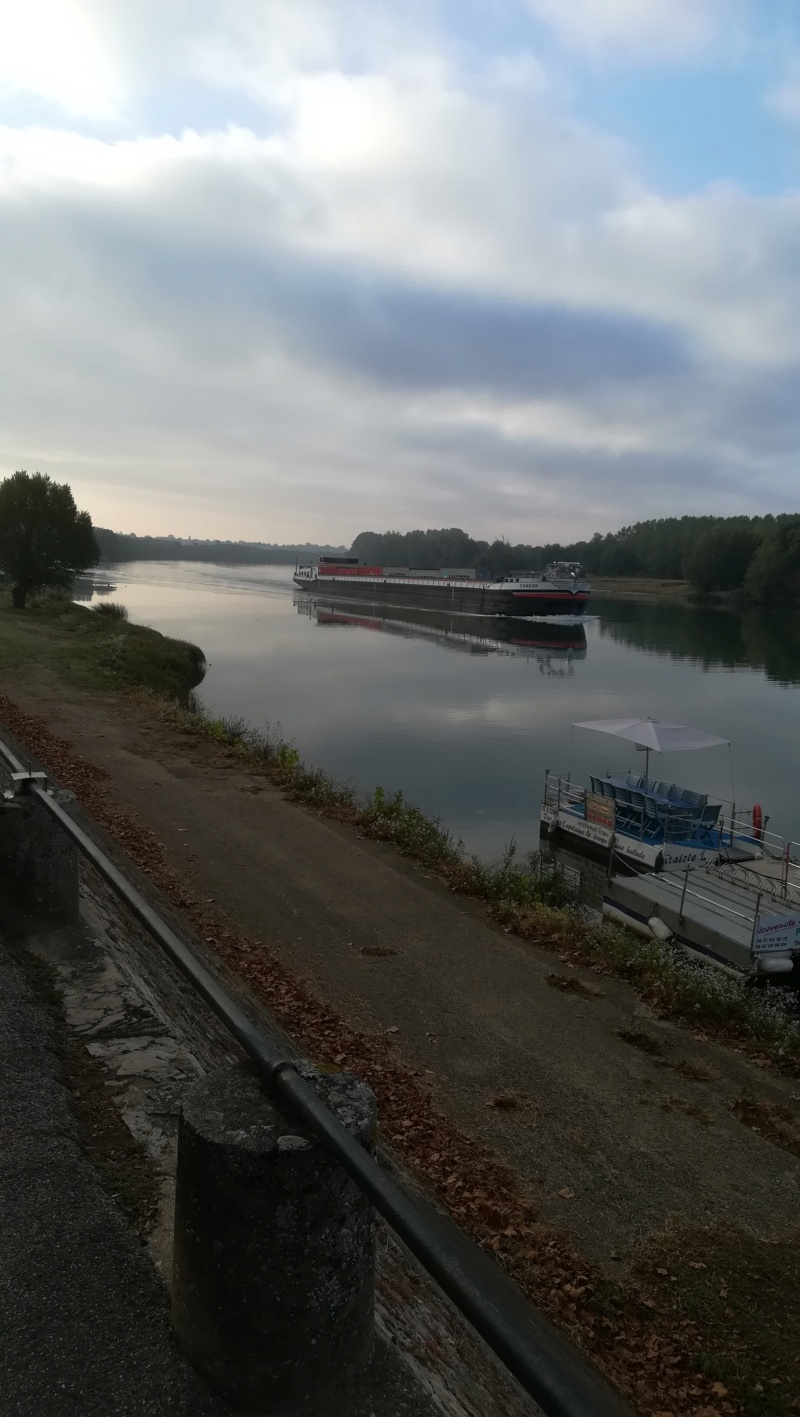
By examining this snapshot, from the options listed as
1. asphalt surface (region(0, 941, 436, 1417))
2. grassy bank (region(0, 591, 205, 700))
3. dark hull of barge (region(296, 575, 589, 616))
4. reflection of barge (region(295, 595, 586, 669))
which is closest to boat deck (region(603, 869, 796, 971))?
asphalt surface (region(0, 941, 436, 1417))

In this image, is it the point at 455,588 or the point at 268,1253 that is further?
the point at 455,588

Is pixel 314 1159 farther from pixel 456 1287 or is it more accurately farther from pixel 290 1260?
pixel 456 1287

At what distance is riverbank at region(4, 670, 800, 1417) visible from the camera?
466cm

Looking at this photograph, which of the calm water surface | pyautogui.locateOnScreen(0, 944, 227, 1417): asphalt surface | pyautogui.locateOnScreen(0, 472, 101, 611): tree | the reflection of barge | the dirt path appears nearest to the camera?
pyautogui.locateOnScreen(0, 944, 227, 1417): asphalt surface

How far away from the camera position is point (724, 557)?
119938 mm

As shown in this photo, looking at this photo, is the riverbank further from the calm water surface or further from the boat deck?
the calm water surface

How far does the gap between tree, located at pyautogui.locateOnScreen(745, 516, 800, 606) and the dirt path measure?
101870mm

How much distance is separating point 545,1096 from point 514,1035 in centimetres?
96

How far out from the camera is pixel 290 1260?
225 centimetres

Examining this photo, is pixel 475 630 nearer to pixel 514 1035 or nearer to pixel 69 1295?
pixel 514 1035

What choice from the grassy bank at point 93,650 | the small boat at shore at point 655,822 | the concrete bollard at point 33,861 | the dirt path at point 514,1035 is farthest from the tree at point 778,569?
the concrete bollard at point 33,861

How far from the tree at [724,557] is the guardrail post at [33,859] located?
407 feet

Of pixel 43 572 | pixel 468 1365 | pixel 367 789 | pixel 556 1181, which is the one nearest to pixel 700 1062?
pixel 556 1181

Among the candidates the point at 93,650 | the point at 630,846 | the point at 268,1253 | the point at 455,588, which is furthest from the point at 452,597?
the point at 268,1253
